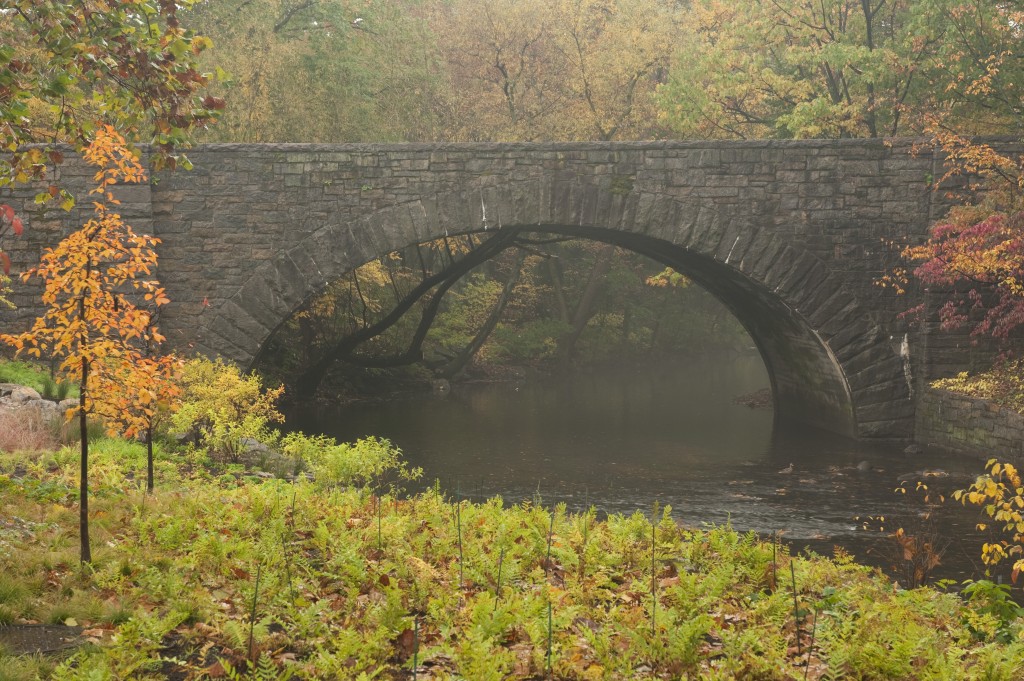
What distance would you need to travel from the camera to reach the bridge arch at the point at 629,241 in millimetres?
13648

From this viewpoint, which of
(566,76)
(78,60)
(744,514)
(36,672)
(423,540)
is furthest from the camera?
(566,76)

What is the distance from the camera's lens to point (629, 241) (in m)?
15.5

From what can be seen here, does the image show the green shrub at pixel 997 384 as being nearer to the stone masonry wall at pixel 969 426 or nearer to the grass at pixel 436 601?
the stone masonry wall at pixel 969 426

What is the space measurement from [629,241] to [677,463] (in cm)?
360

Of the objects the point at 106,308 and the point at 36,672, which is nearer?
the point at 36,672

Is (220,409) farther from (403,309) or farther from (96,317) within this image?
(403,309)

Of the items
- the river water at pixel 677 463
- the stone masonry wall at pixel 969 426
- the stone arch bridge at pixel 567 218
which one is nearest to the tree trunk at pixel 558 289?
the river water at pixel 677 463

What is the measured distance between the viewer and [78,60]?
5.54 m

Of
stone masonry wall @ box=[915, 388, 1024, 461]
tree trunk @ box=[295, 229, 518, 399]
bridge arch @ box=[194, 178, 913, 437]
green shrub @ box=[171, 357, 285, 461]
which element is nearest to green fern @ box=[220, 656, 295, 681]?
green shrub @ box=[171, 357, 285, 461]

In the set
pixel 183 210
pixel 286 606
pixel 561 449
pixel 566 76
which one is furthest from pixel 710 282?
pixel 286 606

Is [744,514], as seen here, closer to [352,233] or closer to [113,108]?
[352,233]

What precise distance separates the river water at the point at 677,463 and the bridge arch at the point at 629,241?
992 millimetres

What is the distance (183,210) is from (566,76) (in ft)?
52.8

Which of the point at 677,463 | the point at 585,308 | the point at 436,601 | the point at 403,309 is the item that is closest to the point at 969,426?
the point at 677,463
